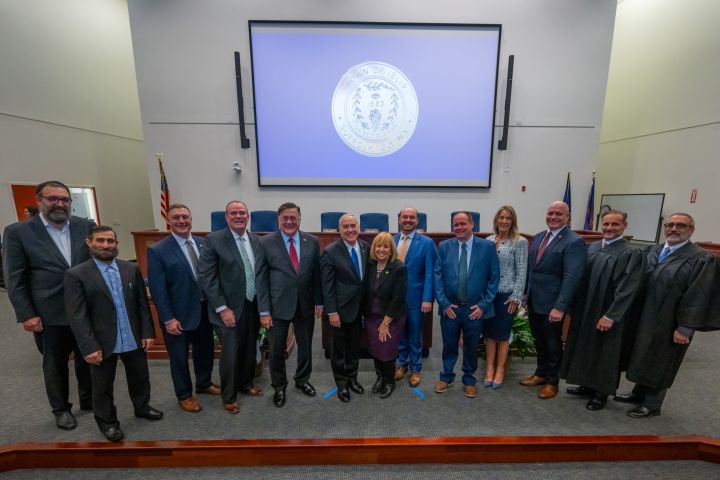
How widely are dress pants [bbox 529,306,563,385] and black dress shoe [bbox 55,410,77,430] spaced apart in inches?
143

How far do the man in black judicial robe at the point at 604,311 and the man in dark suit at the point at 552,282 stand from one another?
121 mm

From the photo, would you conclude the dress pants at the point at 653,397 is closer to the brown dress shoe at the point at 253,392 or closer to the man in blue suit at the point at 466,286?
the man in blue suit at the point at 466,286

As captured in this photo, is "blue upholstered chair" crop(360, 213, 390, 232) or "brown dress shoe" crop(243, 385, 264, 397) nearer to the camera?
"brown dress shoe" crop(243, 385, 264, 397)

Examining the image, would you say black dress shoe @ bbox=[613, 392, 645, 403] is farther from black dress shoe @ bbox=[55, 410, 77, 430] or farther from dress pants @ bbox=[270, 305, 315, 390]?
black dress shoe @ bbox=[55, 410, 77, 430]

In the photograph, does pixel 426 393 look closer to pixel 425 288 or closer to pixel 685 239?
pixel 425 288

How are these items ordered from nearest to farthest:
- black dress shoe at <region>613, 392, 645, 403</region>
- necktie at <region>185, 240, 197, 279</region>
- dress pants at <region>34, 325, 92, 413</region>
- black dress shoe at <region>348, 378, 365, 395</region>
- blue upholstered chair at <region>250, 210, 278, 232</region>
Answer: dress pants at <region>34, 325, 92, 413</region> < necktie at <region>185, 240, 197, 279</region> < black dress shoe at <region>613, 392, 645, 403</region> < black dress shoe at <region>348, 378, 365, 395</region> < blue upholstered chair at <region>250, 210, 278, 232</region>

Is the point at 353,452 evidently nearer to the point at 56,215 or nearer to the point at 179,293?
the point at 179,293

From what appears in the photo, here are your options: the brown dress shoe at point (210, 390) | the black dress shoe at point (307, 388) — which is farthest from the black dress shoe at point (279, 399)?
the brown dress shoe at point (210, 390)

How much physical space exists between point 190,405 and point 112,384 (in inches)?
23.7

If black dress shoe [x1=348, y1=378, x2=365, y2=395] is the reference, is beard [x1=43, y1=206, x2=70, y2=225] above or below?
above

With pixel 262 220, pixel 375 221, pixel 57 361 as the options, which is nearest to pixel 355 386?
pixel 57 361

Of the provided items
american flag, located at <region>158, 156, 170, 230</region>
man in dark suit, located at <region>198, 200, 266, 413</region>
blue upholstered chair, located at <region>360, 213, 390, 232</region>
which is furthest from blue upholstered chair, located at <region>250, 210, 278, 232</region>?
man in dark suit, located at <region>198, 200, 266, 413</region>

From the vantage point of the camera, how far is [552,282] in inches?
91.7

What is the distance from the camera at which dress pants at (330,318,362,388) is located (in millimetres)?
2389
